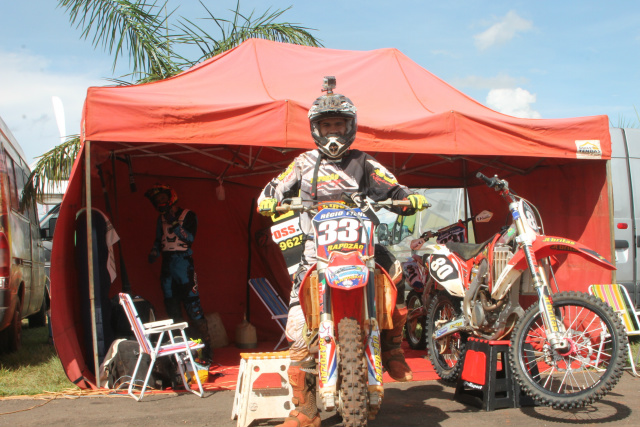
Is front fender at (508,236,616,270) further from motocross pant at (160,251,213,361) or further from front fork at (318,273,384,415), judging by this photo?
motocross pant at (160,251,213,361)

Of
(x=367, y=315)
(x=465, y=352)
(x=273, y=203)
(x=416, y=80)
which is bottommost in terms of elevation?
(x=465, y=352)

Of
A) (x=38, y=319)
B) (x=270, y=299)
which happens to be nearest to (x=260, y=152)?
(x=270, y=299)

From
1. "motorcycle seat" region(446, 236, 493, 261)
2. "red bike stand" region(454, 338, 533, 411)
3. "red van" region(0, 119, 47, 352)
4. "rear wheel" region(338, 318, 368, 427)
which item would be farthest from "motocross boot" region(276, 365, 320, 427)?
"red van" region(0, 119, 47, 352)

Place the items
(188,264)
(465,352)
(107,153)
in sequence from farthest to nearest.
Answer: (188,264), (107,153), (465,352)

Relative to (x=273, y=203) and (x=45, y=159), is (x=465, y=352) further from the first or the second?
(x=45, y=159)

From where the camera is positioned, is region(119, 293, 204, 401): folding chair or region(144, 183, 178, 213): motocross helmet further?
region(144, 183, 178, 213): motocross helmet

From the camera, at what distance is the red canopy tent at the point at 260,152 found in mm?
5355

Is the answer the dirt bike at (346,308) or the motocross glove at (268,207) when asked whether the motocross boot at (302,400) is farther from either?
the motocross glove at (268,207)

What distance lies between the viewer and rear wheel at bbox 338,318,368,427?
3264mm

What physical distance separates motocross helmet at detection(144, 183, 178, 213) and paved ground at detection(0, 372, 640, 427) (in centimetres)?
242

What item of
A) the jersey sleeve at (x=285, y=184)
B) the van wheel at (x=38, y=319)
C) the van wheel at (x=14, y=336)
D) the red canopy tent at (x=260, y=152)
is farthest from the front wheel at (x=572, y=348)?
the van wheel at (x=38, y=319)

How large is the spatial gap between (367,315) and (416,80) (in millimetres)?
4398

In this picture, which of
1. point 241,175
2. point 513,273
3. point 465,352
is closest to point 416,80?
point 241,175

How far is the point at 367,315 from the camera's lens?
356 cm
